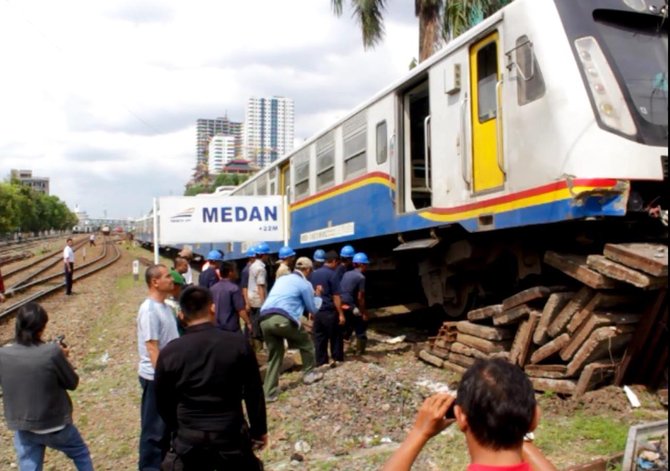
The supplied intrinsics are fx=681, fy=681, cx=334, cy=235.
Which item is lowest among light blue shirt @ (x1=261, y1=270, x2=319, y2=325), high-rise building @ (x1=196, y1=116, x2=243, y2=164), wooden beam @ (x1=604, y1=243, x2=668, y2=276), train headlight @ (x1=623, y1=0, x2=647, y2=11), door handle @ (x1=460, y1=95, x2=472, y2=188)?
light blue shirt @ (x1=261, y1=270, x2=319, y2=325)

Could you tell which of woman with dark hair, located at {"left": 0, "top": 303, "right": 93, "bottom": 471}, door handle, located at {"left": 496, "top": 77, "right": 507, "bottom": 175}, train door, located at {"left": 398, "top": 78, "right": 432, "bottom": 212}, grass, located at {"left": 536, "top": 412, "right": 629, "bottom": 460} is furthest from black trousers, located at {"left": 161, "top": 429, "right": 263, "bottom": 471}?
train door, located at {"left": 398, "top": 78, "right": 432, "bottom": 212}

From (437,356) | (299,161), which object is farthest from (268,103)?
(437,356)

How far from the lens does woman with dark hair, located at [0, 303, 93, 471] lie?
172 inches

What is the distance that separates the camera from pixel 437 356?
811cm

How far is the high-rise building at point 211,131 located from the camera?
9288cm

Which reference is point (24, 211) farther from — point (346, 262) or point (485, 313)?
point (485, 313)

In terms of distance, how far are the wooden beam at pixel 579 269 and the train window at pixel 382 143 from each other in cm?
364

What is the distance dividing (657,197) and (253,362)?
12.9 feet

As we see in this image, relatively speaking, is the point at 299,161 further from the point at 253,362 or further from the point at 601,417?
the point at 253,362

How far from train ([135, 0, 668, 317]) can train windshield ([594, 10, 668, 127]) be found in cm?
1

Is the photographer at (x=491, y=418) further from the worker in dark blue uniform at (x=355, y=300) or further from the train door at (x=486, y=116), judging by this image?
the worker in dark blue uniform at (x=355, y=300)

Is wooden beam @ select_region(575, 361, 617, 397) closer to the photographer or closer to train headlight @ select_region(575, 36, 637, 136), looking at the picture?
train headlight @ select_region(575, 36, 637, 136)

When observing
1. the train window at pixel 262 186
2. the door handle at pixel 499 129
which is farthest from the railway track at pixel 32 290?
the door handle at pixel 499 129

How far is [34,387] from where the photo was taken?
14.4 feet
